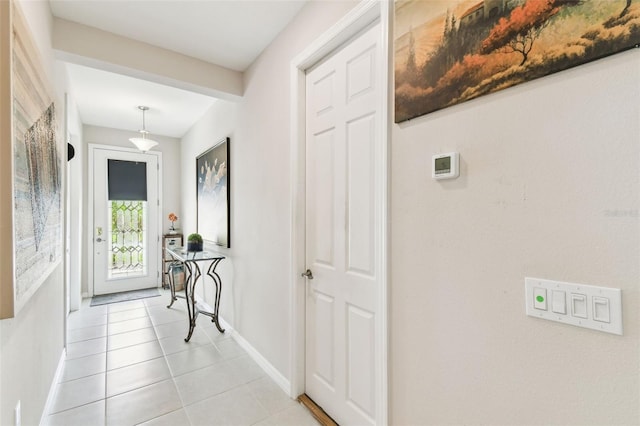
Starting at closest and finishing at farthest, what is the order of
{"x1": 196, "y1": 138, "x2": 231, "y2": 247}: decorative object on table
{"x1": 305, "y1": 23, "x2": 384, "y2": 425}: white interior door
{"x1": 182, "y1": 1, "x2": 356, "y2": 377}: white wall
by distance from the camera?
1. {"x1": 305, "y1": 23, "x2": 384, "y2": 425}: white interior door
2. {"x1": 182, "y1": 1, "x2": 356, "y2": 377}: white wall
3. {"x1": 196, "y1": 138, "x2": 231, "y2": 247}: decorative object on table

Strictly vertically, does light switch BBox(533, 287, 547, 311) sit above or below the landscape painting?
below

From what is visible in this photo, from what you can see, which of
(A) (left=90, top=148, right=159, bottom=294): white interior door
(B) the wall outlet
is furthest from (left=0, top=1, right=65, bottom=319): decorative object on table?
(A) (left=90, top=148, right=159, bottom=294): white interior door

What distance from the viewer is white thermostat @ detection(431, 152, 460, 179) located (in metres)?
1.12

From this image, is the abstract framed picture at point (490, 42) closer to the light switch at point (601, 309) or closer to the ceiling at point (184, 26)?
the light switch at point (601, 309)

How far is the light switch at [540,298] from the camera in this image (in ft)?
2.96

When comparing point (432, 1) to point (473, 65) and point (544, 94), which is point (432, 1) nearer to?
point (473, 65)

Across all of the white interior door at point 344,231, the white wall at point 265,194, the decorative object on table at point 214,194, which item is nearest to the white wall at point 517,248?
the white interior door at point 344,231

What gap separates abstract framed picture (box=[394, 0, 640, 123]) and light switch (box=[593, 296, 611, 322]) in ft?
2.20

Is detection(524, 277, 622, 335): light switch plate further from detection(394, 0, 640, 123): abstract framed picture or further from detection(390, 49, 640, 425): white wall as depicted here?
detection(394, 0, 640, 123): abstract framed picture

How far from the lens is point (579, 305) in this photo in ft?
2.75

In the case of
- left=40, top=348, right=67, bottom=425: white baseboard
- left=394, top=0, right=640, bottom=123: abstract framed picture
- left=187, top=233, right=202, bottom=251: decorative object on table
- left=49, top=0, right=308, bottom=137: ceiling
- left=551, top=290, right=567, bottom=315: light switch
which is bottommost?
left=40, top=348, right=67, bottom=425: white baseboard

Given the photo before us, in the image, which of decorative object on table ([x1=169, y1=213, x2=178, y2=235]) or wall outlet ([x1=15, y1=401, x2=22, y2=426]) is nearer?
wall outlet ([x1=15, y1=401, x2=22, y2=426])

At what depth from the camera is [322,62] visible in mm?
1925

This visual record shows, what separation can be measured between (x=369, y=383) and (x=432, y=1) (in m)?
1.85
